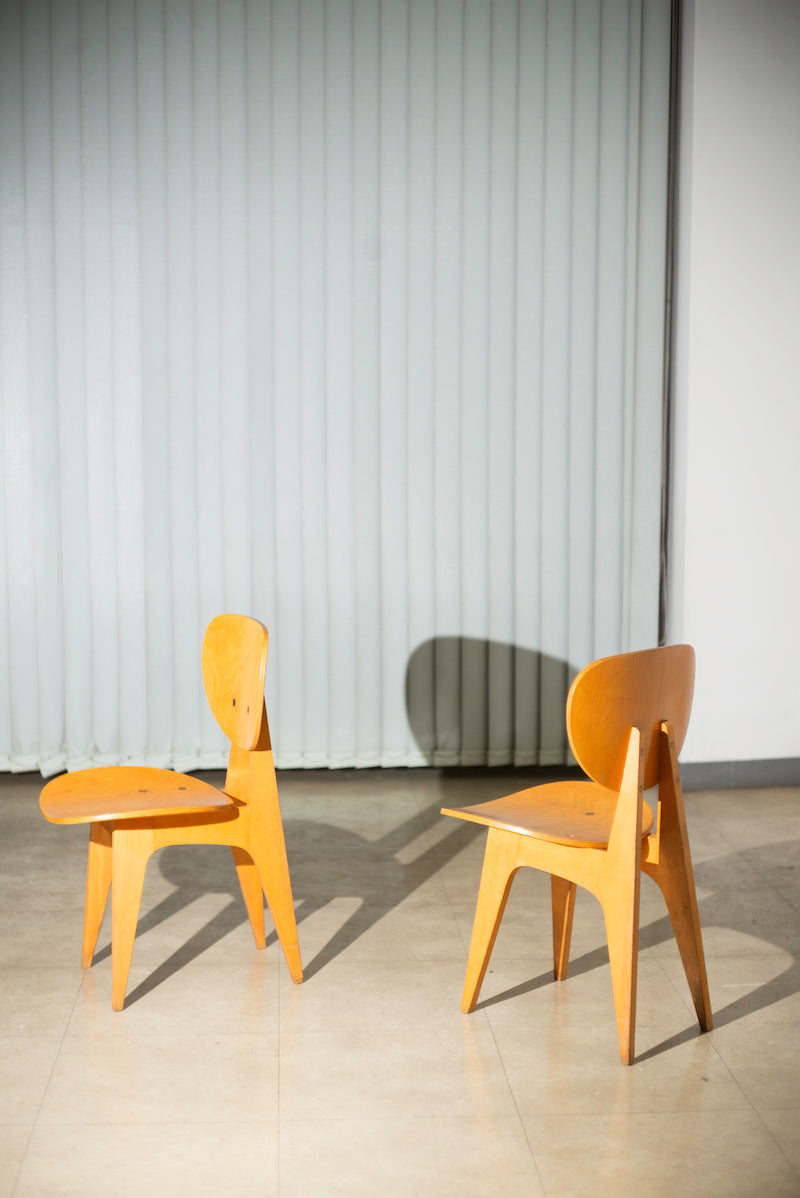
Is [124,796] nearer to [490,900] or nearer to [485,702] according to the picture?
[490,900]

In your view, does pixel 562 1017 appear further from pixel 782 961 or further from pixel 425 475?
pixel 425 475

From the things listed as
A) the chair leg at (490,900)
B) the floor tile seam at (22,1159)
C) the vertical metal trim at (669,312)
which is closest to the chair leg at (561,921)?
the chair leg at (490,900)

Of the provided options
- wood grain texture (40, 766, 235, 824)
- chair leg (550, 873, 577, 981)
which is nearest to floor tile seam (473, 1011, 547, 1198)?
chair leg (550, 873, 577, 981)

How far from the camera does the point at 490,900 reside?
2.35 meters

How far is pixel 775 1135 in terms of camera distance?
6.56 ft

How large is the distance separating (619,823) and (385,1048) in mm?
647

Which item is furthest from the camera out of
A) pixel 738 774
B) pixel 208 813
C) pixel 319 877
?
pixel 738 774

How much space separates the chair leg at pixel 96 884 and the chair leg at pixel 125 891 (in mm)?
164

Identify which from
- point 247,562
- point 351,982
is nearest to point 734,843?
point 351,982

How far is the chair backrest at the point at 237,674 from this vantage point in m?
2.44

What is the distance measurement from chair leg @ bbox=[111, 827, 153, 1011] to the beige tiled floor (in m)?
0.10

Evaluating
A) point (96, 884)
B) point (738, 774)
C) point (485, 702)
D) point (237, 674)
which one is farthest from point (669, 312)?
point (96, 884)

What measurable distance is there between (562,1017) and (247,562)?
82.2 inches

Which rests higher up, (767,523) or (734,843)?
(767,523)
